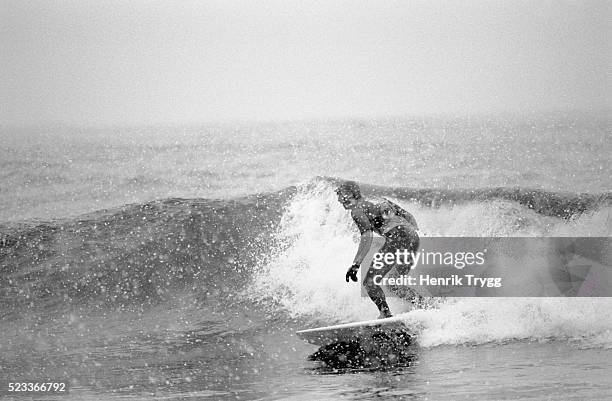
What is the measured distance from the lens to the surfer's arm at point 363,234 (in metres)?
6.04

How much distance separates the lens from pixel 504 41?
56.9m

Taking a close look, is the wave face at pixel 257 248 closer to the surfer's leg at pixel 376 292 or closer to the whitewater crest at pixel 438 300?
the whitewater crest at pixel 438 300

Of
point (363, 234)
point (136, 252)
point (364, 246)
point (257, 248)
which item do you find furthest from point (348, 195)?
point (136, 252)

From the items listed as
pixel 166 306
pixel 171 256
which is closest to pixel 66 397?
pixel 166 306

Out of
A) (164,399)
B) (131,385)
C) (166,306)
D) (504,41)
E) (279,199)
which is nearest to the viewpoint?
(164,399)

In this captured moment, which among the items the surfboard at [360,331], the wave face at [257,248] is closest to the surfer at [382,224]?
the surfboard at [360,331]

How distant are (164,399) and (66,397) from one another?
2.65 feet

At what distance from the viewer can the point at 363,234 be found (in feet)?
20.3

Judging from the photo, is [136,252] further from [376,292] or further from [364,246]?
[376,292]

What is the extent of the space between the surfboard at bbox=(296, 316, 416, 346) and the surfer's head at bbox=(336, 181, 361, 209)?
1080mm

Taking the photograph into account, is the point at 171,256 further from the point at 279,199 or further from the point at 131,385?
the point at 131,385

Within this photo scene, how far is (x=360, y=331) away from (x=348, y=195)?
123 cm

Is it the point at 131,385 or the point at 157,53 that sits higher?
the point at 157,53

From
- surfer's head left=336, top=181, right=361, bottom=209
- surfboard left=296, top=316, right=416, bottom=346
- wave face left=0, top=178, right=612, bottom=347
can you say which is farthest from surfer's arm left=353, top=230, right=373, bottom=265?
wave face left=0, top=178, right=612, bottom=347
